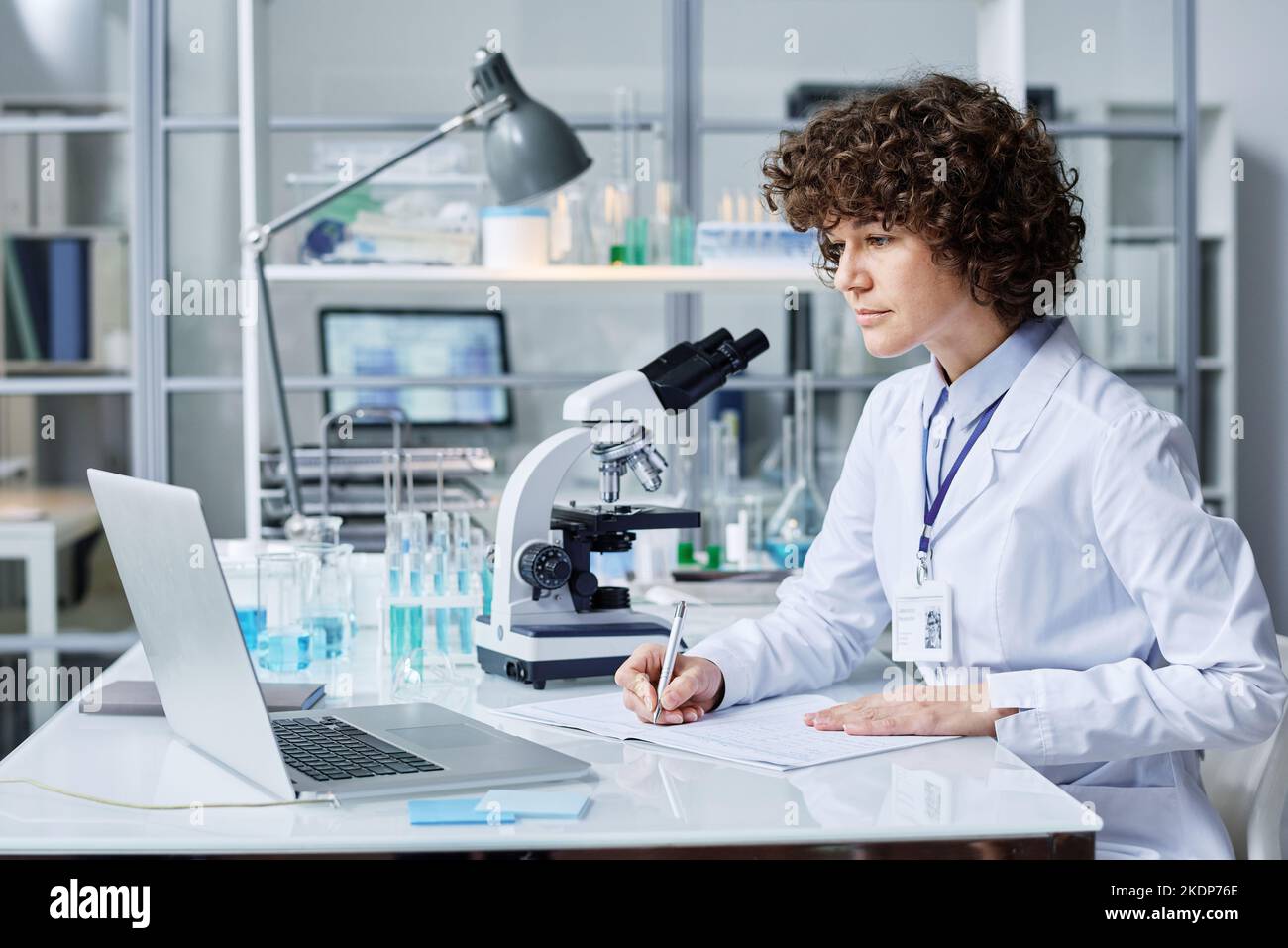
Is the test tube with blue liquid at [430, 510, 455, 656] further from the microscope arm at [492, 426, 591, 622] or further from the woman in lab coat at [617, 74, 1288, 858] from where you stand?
the woman in lab coat at [617, 74, 1288, 858]

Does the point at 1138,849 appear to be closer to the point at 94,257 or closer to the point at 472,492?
the point at 472,492

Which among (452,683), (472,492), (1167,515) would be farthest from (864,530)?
(472,492)

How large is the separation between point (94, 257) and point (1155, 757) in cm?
332

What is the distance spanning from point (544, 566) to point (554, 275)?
1.62 meters

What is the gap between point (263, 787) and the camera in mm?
1062

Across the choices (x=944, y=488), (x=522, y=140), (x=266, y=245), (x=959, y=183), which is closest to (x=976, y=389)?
(x=944, y=488)

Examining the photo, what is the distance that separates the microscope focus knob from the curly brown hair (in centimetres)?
49

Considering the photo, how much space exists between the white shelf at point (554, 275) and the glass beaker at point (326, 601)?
1372mm

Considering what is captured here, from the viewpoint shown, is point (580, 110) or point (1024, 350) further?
point (580, 110)

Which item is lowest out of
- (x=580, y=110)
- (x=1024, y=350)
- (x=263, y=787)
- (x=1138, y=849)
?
(x=1138, y=849)

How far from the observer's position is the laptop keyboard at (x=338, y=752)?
1.09m

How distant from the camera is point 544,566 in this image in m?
1.56

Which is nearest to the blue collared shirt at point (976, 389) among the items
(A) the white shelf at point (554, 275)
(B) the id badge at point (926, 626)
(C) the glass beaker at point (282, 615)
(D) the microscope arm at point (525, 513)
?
(B) the id badge at point (926, 626)

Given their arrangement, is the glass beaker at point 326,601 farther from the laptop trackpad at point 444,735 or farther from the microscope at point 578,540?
the laptop trackpad at point 444,735
